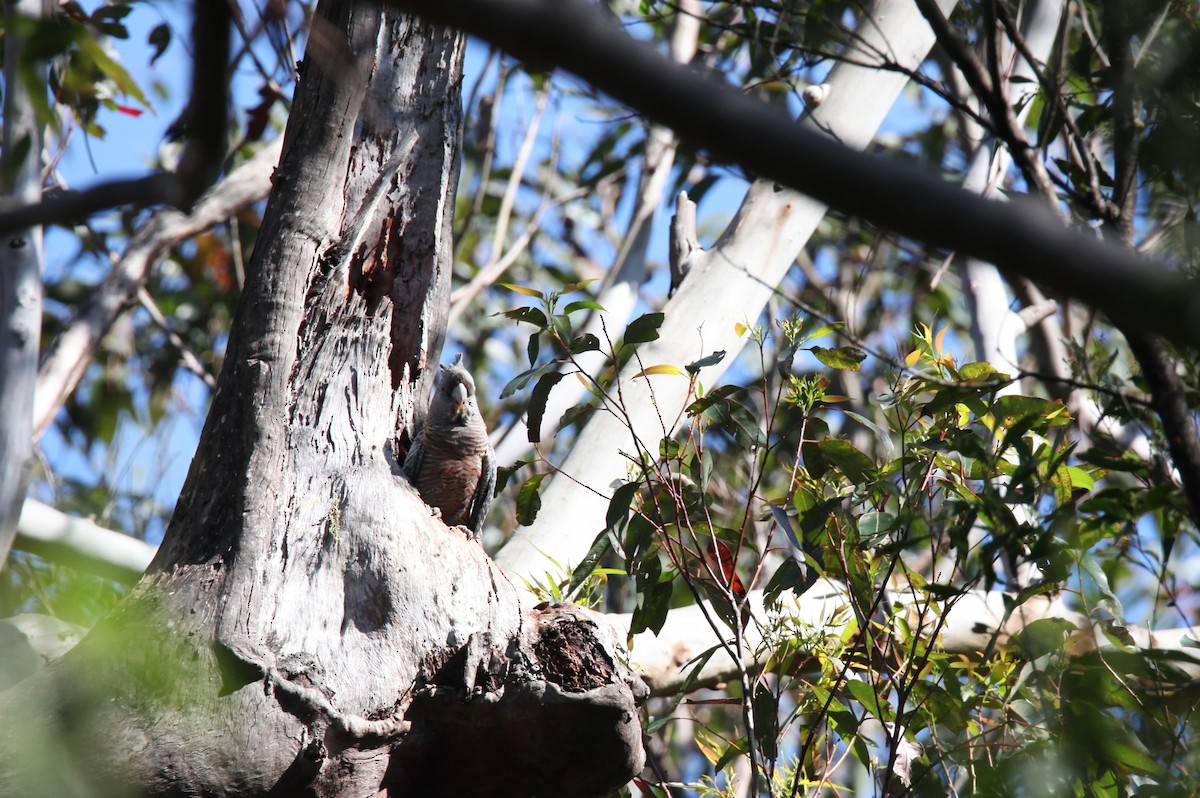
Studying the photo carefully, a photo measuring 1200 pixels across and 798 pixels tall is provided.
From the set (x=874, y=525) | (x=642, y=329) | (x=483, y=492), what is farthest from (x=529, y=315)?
(x=874, y=525)

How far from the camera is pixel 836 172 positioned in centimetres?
60

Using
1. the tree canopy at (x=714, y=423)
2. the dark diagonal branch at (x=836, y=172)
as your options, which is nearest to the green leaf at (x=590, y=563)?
the tree canopy at (x=714, y=423)

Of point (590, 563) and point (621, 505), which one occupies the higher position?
point (621, 505)

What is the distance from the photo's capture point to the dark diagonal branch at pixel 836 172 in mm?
583

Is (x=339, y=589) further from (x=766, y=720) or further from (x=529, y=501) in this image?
(x=766, y=720)

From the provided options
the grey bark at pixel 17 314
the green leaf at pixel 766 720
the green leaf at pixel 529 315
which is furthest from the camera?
the grey bark at pixel 17 314

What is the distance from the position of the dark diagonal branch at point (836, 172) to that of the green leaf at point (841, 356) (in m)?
1.41

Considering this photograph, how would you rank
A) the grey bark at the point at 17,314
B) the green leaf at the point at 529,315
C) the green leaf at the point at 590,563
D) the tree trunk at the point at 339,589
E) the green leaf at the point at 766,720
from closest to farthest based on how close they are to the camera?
1. the tree trunk at the point at 339,589
2. the green leaf at the point at 766,720
3. the green leaf at the point at 529,315
4. the green leaf at the point at 590,563
5. the grey bark at the point at 17,314

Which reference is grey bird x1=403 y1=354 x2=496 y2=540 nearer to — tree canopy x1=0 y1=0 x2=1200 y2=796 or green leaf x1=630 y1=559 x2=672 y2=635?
tree canopy x1=0 y1=0 x2=1200 y2=796

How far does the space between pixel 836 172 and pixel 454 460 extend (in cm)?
168

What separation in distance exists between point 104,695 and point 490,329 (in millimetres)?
5123

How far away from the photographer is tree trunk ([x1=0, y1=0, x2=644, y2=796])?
4.92ft

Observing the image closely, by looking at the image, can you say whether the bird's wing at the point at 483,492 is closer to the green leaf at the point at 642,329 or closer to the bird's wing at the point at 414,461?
the bird's wing at the point at 414,461

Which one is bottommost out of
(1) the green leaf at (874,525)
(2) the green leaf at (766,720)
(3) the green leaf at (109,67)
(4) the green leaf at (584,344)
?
(2) the green leaf at (766,720)
